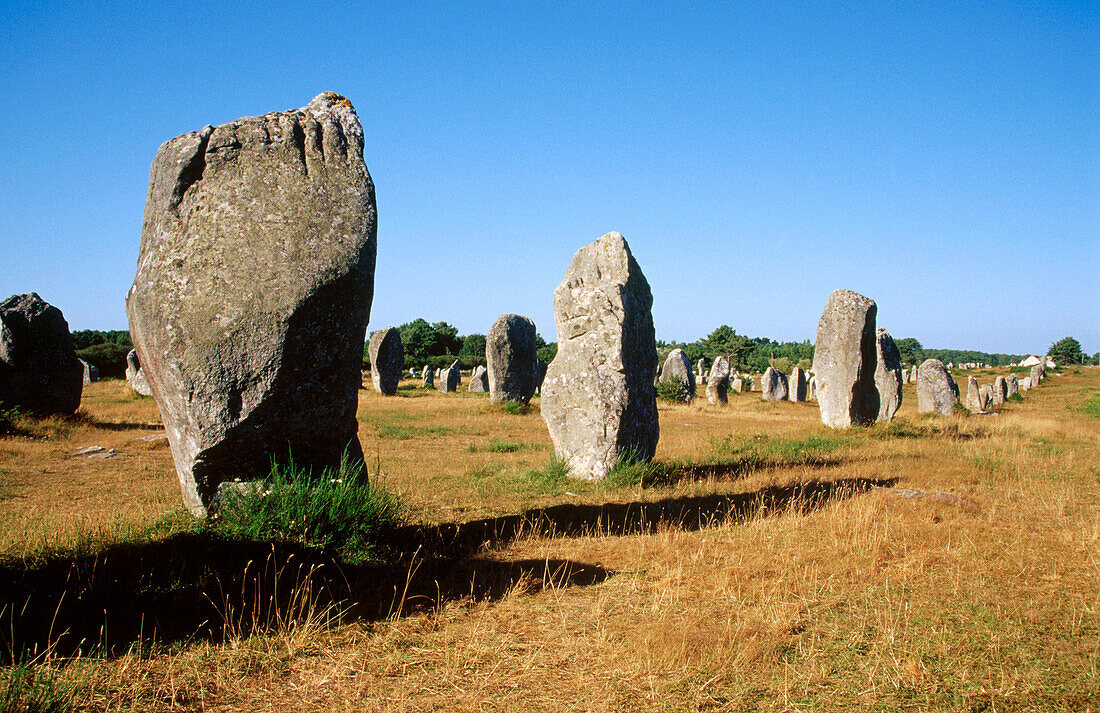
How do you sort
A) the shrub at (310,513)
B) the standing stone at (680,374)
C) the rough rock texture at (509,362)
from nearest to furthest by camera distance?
the shrub at (310,513), the rough rock texture at (509,362), the standing stone at (680,374)

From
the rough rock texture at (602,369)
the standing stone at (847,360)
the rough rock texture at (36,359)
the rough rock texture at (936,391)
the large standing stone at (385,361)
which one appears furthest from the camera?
the large standing stone at (385,361)

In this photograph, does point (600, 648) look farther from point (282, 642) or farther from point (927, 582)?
point (927, 582)

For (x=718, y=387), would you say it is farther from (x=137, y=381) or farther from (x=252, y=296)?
(x=252, y=296)

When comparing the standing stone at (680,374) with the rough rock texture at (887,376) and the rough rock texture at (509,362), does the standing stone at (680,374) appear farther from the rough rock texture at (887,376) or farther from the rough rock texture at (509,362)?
the rough rock texture at (887,376)

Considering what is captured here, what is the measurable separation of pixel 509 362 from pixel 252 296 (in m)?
14.8

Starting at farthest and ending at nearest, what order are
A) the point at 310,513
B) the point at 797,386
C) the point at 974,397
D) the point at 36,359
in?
the point at 797,386
the point at 974,397
the point at 36,359
the point at 310,513

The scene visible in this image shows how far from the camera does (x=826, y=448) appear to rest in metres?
11.4

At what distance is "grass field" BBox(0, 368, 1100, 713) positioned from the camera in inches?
118

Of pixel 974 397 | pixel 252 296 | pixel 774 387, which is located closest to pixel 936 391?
pixel 974 397

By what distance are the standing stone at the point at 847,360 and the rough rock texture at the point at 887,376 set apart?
1734 millimetres

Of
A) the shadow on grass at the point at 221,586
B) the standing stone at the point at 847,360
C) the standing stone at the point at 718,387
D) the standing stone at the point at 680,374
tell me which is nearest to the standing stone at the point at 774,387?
the standing stone at the point at 718,387

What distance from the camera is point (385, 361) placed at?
2400 cm

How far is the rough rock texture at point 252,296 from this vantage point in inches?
176

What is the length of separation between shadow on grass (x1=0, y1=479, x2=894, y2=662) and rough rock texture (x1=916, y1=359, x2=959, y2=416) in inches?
735
